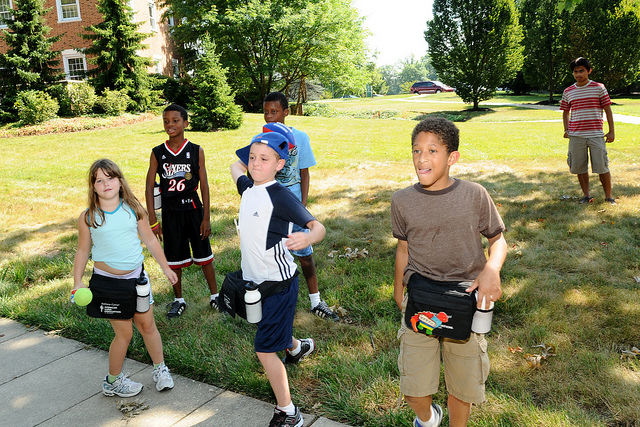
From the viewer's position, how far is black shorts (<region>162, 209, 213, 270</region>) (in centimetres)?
441

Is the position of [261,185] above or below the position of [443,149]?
below

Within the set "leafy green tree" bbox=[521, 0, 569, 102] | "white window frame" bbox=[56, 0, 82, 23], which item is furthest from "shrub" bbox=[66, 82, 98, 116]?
"leafy green tree" bbox=[521, 0, 569, 102]

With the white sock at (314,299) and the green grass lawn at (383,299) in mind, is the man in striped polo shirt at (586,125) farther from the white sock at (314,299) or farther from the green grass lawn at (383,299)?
the white sock at (314,299)

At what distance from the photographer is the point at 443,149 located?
240 centimetres

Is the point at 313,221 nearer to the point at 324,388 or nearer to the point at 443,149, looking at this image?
the point at 443,149

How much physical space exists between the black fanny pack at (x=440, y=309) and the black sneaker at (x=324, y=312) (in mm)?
1781

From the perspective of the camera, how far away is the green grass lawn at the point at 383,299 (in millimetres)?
2990

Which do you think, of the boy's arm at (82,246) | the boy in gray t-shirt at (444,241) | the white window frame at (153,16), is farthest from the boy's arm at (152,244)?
the white window frame at (153,16)

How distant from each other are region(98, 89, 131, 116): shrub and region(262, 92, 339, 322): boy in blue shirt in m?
19.6

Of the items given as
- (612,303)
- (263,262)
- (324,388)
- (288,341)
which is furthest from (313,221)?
(612,303)

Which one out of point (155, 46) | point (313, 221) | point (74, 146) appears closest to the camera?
point (313, 221)

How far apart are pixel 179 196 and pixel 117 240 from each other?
51.2 inches

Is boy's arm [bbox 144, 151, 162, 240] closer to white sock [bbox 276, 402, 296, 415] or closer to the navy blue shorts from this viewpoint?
the navy blue shorts

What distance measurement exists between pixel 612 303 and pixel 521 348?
1.22 metres
